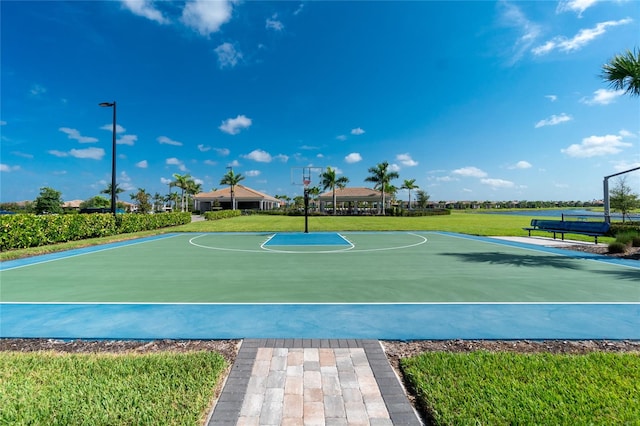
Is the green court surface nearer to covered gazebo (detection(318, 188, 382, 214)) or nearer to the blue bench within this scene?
the blue bench

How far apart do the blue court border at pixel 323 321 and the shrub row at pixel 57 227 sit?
9474mm

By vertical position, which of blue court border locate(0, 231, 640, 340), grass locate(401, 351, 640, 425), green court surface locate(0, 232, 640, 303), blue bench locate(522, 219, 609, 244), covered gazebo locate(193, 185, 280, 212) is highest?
covered gazebo locate(193, 185, 280, 212)

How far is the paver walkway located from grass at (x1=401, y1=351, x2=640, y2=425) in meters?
0.34

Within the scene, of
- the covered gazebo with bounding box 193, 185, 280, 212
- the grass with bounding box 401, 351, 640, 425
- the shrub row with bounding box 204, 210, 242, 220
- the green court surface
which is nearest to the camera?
the grass with bounding box 401, 351, 640, 425

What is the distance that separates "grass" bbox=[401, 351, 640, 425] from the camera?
253 cm

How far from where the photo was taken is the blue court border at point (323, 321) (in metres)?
4.26

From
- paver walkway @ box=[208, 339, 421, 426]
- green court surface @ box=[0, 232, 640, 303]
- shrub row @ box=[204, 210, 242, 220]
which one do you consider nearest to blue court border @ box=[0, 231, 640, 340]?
green court surface @ box=[0, 232, 640, 303]

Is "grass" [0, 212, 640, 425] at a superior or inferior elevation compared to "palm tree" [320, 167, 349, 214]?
inferior

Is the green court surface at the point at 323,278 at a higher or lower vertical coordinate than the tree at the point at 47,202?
lower

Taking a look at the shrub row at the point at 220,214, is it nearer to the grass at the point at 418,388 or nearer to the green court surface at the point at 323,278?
the green court surface at the point at 323,278

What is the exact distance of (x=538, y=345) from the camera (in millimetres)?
3887

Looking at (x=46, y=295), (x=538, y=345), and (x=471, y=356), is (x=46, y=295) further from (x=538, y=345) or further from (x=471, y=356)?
(x=538, y=345)

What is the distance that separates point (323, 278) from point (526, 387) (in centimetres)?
494

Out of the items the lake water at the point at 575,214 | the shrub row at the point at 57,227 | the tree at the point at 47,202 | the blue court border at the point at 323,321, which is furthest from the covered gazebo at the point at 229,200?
the blue court border at the point at 323,321
